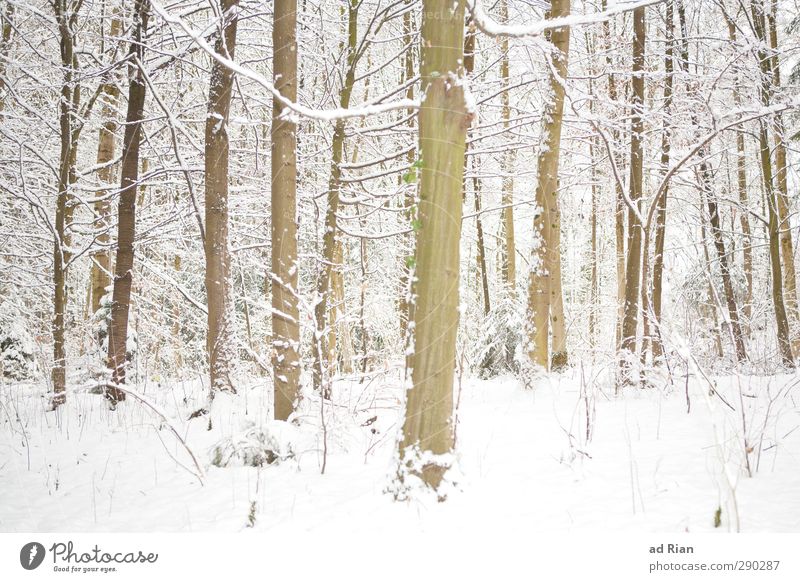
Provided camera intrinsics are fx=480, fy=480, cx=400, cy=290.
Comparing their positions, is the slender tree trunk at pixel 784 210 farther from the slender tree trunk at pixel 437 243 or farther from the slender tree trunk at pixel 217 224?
the slender tree trunk at pixel 217 224

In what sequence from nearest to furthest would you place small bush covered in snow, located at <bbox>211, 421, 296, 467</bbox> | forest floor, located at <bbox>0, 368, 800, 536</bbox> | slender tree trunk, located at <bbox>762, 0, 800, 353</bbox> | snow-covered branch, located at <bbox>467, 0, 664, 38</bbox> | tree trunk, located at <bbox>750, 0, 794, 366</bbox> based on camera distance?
forest floor, located at <bbox>0, 368, 800, 536</bbox> → snow-covered branch, located at <bbox>467, 0, 664, 38</bbox> → small bush covered in snow, located at <bbox>211, 421, 296, 467</bbox> → tree trunk, located at <bbox>750, 0, 794, 366</bbox> → slender tree trunk, located at <bbox>762, 0, 800, 353</bbox>

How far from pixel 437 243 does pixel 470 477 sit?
1443mm

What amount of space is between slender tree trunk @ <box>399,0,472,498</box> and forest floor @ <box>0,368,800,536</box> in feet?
0.87

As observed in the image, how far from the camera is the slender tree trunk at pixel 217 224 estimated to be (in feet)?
17.0

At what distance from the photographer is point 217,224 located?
5.19 m

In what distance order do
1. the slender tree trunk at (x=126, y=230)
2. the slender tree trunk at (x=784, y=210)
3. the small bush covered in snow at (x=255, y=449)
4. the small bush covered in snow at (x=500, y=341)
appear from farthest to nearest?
the small bush covered in snow at (x=500, y=341) → the slender tree trunk at (x=784, y=210) → the slender tree trunk at (x=126, y=230) → the small bush covered in snow at (x=255, y=449)

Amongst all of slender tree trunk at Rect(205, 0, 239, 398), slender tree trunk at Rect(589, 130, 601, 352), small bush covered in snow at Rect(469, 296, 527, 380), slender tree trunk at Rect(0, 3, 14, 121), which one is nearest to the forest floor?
slender tree trunk at Rect(205, 0, 239, 398)

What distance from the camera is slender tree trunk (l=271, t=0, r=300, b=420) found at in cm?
417

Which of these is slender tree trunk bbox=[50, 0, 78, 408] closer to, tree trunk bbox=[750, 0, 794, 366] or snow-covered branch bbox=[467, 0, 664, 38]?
snow-covered branch bbox=[467, 0, 664, 38]

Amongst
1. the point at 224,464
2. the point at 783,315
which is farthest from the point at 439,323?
the point at 783,315

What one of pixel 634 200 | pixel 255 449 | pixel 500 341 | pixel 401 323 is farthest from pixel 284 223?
pixel 500 341

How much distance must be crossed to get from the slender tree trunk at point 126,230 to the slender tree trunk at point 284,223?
2.56m

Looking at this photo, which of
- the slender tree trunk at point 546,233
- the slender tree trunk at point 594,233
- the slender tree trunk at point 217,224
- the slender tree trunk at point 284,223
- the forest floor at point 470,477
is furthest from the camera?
the slender tree trunk at point 594,233

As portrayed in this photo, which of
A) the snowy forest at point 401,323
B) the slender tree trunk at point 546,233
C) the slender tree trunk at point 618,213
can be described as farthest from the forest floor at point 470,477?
the slender tree trunk at point 618,213
